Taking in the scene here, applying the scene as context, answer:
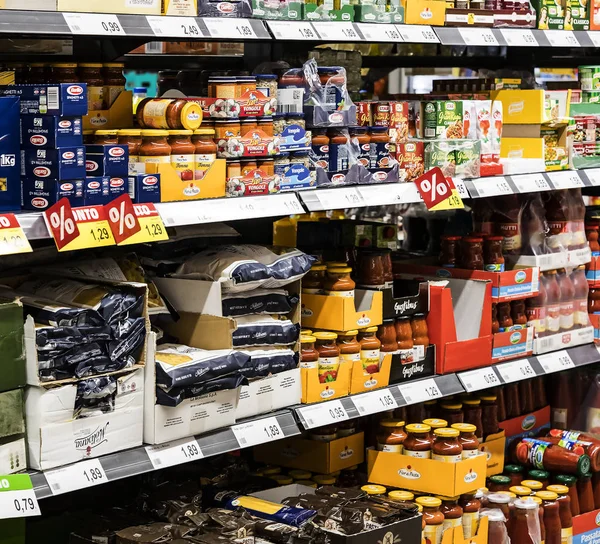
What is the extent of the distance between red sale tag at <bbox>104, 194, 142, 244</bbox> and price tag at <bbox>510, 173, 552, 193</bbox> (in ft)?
5.04

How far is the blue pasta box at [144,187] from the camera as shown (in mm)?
2584

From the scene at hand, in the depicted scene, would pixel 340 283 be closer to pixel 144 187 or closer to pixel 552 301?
pixel 144 187

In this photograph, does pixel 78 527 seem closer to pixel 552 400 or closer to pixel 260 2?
pixel 260 2

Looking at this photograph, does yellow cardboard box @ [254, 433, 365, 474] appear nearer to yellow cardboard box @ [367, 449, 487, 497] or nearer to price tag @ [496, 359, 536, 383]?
yellow cardboard box @ [367, 449, 487, 497]

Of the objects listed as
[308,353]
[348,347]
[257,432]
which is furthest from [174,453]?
[348,347]

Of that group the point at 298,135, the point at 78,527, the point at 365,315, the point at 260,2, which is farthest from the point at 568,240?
the point at 78,527


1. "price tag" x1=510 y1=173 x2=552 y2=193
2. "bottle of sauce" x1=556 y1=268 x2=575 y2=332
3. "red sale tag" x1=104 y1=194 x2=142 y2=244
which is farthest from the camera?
"bottle of sauce" x1=556 y1=268 x2=575 y2=332

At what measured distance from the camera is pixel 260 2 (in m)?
2.84

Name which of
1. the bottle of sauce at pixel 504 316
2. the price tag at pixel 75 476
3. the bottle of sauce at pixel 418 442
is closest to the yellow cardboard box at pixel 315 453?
the bottle of sauce at pixel 418 442

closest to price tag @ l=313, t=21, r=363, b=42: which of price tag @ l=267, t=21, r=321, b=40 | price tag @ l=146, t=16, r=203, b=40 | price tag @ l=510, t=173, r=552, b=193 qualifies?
price tag @ l=267, t=21, r=321, b=40

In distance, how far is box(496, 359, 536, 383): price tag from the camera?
3.64 metres

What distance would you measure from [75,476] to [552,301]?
2.04 metres

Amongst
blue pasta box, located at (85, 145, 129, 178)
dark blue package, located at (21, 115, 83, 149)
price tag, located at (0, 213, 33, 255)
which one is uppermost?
dark blue package, located at (21, 115, 83, 149)

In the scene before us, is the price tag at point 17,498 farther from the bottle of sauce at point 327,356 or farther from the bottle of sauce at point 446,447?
the bottle of sauce at point 446,447
